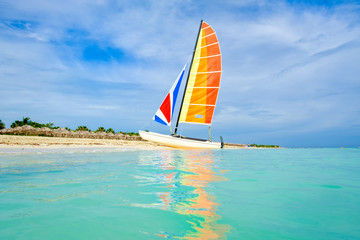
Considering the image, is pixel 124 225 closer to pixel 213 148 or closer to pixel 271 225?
pixel 271 225

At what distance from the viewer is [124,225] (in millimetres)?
2592

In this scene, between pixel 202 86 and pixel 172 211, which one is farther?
pixel 202 86

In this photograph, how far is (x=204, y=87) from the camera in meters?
25.2

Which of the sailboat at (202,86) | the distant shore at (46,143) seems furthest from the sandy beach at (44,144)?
the sailboat at (202,86)

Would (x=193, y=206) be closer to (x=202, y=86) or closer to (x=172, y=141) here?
(x=172, y=141)

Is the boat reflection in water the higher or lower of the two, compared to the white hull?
lower

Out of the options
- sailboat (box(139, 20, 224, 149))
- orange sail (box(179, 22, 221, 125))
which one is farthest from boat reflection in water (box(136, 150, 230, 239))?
orange sail (box(179, 22, 221, 125))

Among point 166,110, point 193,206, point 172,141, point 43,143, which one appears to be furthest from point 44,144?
point 193,206

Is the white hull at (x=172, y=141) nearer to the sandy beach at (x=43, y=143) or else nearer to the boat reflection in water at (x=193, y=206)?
the sandy beach at (x=43, y=143)

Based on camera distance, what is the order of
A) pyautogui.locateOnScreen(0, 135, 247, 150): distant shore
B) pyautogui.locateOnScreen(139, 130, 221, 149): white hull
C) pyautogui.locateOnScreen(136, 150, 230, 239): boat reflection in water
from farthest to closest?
pyautogui.locateOnScreen(139, 130, 221, 149): white hull → pyautogui.locateOnScreen(0, 135, 247, 150): distant shore → pyautogui.locateOnScreen(136, 150, 230, 239): boat reflection in water

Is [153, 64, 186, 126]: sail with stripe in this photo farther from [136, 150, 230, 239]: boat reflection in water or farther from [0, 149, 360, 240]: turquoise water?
[0, 149, 360, 240]: turquoise water

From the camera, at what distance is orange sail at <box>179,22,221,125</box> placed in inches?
990

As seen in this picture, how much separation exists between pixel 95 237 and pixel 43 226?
0.70m

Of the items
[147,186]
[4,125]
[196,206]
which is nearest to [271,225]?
[196,206]
